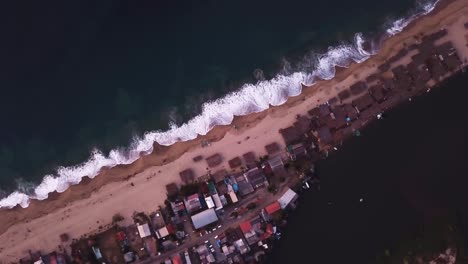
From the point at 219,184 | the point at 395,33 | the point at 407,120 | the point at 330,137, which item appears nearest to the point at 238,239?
the point at 219,184

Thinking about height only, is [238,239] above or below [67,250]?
below

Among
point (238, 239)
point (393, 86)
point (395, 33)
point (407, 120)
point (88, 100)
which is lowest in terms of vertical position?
point (238, 239)

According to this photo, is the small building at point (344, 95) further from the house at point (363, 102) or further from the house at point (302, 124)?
the house at point (302, 124)

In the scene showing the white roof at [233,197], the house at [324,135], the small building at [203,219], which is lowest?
the small building at [203,219]

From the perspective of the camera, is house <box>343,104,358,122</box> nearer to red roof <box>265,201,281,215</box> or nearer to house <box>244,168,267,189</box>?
house <box>244,168,267,189</box>

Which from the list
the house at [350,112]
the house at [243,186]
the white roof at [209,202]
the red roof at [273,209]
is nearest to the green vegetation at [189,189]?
the white roof at [209,202]

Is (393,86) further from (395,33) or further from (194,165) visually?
(194,165)

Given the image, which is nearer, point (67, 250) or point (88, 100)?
point (67, 250)
